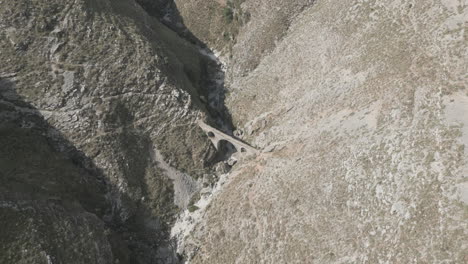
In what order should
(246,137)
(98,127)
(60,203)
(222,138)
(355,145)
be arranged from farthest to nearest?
1. (246,137)
2. (222,138)
3. (98,127)
4. (60,203)
5. (355,145)

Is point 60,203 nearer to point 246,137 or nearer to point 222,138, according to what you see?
point 222,138

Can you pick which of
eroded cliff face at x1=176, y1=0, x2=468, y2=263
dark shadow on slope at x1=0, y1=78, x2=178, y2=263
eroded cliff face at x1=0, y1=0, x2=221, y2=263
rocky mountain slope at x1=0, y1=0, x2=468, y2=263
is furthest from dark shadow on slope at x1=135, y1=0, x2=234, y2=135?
dark shadow on slope at x1=0, y1=78, x2=178, y2=263

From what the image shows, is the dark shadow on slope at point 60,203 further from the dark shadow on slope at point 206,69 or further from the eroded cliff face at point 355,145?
the dark shadow on slope at point 206,69

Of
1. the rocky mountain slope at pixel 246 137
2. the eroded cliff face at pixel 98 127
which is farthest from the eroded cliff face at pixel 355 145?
the eroded cliff face at pixel 98 127

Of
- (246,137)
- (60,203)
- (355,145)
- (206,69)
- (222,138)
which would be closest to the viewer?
(355,145)

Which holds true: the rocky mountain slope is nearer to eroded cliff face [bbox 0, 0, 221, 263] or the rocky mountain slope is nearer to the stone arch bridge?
eroded cliff face [bbox 0, 0, 221, 263]

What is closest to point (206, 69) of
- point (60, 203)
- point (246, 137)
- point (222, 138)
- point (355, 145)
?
point (246, 137)
